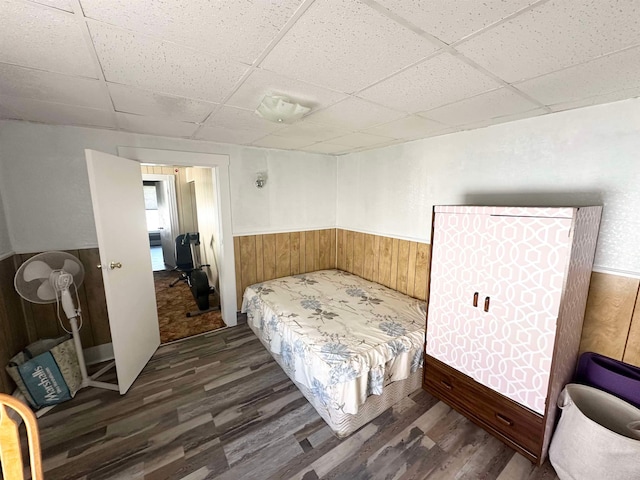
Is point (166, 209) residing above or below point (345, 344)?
above

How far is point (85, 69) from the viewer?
4.09 feet

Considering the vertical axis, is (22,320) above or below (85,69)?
below

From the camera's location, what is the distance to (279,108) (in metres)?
1.63

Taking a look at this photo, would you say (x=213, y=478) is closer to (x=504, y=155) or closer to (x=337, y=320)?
(x=337, y=320)

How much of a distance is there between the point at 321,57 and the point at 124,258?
2217 mm

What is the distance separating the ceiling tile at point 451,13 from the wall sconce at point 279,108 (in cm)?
87

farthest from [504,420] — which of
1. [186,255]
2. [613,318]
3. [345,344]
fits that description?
[186,255]

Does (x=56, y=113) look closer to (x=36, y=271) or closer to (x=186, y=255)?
(x=36, y=271)

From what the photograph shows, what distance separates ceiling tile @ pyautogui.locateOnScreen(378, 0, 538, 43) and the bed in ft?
5.95

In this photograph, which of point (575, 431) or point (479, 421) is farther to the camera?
point (479, 421)

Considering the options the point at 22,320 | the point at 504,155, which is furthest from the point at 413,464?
the point at 22,320

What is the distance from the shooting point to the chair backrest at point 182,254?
14.7ft

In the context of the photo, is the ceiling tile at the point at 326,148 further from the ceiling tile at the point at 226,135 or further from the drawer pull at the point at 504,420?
the drawer pull at the point at 504,420

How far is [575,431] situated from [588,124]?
1851mm
